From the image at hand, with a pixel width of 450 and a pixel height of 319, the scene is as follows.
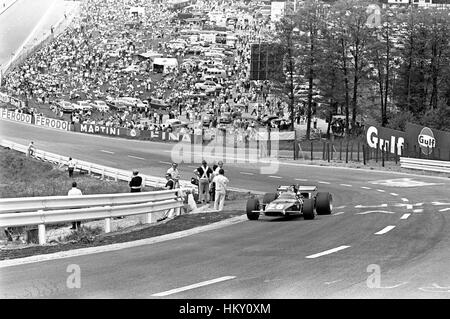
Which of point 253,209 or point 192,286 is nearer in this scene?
point 192,286

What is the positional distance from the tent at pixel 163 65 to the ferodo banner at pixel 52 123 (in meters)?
19.8

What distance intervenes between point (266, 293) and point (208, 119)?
6195 centimetres

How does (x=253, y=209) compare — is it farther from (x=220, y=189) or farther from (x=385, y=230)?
(x=385, y=230)

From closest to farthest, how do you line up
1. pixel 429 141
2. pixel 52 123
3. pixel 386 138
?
1. pixel 429 141
2. pixel 386 138
3. pixel 52 123

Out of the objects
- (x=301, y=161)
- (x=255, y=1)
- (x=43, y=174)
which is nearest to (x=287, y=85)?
(x=301, y=161)

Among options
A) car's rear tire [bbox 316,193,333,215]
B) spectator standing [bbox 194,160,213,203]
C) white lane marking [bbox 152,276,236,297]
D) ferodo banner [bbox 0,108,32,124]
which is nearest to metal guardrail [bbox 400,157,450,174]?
spectator standing [bbox 194,160,213,203]

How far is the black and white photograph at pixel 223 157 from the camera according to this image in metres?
11.9

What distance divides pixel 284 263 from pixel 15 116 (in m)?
67.9

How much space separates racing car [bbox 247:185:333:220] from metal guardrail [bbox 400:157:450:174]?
2295cm

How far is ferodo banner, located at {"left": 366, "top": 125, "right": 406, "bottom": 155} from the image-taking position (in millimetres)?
49312

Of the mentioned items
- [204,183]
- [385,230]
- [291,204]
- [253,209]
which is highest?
[204,183]

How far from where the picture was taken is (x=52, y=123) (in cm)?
7312

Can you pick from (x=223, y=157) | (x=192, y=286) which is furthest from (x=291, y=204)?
(x=223, y=157)

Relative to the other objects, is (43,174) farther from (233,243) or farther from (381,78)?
(381,78)
